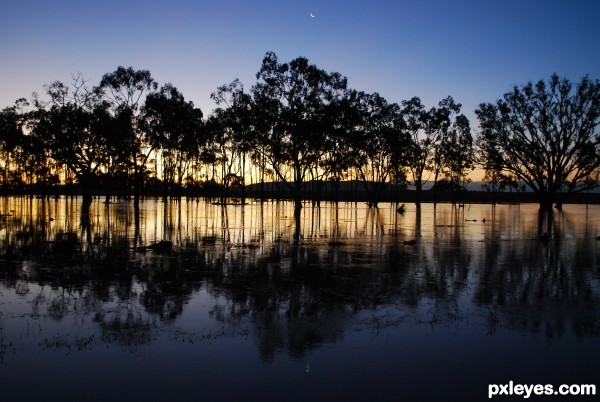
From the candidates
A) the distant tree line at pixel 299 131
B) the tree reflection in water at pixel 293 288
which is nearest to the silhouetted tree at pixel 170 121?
the distant tree line at pixel 299 131

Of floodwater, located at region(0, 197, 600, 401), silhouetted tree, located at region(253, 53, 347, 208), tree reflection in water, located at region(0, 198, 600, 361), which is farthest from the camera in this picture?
silhouetted tree, located at region(253, 53, 347, 208)

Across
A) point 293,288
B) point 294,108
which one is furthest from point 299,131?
point 293,288

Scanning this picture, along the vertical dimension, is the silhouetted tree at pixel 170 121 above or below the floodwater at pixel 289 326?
above

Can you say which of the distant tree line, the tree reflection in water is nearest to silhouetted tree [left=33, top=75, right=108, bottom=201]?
the distant tree line

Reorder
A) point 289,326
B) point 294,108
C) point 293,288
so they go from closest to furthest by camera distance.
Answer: point 289,326, point 293,288, point 294,108

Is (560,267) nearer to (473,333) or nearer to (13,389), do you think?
(473,333)

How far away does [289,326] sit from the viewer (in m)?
7.80

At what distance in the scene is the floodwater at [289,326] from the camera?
18.5 ft

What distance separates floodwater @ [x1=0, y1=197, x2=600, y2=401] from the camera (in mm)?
5648

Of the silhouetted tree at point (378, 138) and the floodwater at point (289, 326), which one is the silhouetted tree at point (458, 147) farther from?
the floodwater at point (289, 326)

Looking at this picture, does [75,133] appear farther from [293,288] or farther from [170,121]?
[293,288]

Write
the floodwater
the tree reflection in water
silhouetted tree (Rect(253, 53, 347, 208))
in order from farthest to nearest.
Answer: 1. silhouetted tree (Rect(253, 53, 347, 208))
2. the tree reflection in water
3. the floodwater

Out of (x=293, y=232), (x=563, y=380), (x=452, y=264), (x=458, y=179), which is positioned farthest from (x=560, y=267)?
(x=458, y=179)

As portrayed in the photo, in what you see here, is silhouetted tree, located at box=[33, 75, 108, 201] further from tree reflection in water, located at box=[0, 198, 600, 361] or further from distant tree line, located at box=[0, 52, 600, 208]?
tree reflection in water, located at box=[0, 198, 600, 361]
